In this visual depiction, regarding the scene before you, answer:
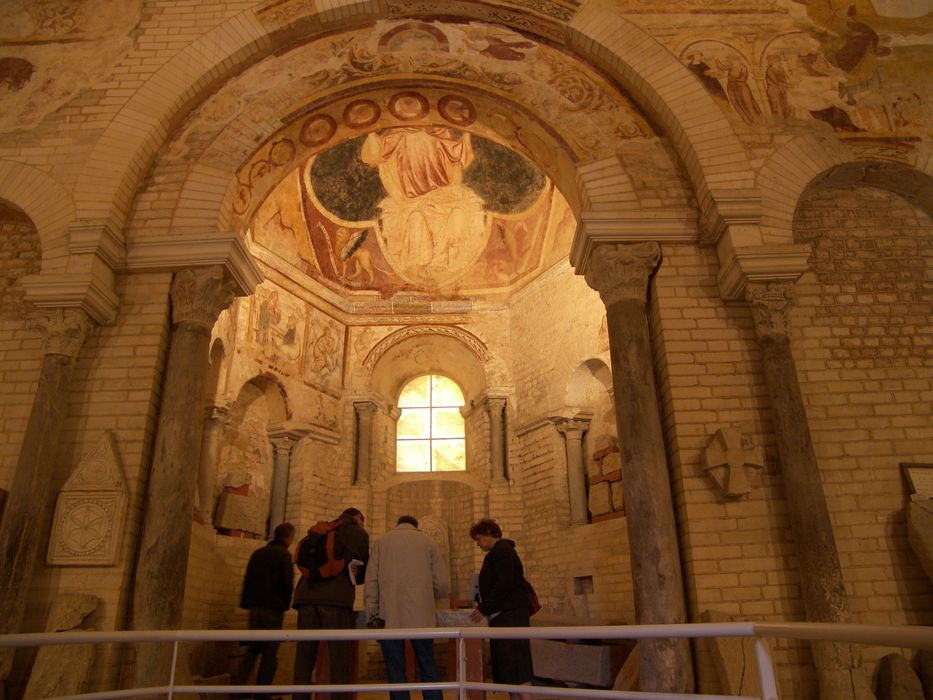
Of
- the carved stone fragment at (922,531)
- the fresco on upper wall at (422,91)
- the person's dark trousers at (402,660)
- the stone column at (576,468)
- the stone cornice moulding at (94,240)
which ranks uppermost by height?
the fresco on upper wall at (422,91)

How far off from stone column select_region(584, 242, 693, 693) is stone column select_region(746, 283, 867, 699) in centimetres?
94

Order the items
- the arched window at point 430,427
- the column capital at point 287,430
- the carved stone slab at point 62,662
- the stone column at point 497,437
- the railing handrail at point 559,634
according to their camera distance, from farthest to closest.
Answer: the arched window at point 430,427 → the stone column at point 497,437 → the column capital at point 287,430 → the carved stone slab at point 62,662 → the railing handrail at point 559,634

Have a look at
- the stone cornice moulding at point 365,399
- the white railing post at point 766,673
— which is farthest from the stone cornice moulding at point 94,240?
the stone cornice moulding at point 365,399

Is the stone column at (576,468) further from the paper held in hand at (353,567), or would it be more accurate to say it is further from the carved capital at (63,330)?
the carved capital at (63,330)

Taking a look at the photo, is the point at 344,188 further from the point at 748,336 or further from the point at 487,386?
the point at 748,336

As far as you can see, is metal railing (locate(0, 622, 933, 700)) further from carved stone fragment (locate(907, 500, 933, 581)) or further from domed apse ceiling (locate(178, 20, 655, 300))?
domed apse ceiling (locate(178, 20, 655, 300))

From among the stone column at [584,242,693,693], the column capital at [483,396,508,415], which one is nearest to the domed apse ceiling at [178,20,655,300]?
the stone column at [584,242,693,693]

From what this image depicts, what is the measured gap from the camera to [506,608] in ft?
16.2

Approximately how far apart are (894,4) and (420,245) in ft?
27.6

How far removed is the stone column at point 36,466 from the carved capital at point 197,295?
31.7 inches

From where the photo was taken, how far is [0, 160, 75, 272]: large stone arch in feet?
22.4

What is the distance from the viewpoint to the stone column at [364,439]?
41.9 ft

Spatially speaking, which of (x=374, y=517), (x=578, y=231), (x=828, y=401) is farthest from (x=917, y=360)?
(x=374, y=517)

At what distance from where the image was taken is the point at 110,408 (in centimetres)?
653
